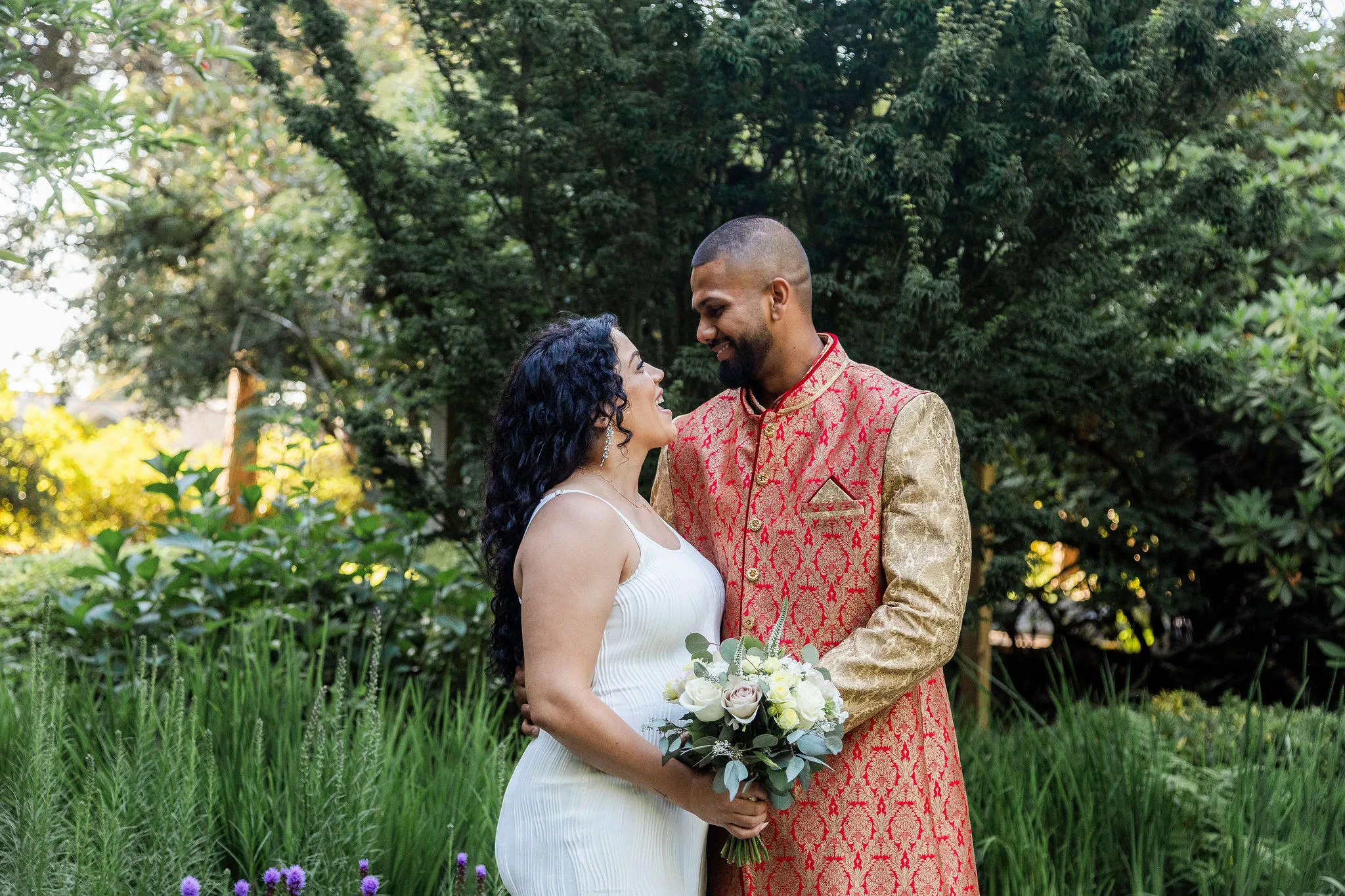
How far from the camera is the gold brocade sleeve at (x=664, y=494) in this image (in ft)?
9.35

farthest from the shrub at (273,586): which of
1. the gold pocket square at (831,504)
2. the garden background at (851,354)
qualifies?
the gold pocket square at (831,504)

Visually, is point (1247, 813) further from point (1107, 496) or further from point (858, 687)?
point (1107, 496)

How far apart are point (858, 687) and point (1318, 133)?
5.37 m

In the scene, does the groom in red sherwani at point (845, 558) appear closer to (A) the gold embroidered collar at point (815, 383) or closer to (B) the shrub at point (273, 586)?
(A) the gold embroidered collar at point (815, 383)

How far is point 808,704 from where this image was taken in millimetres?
1888

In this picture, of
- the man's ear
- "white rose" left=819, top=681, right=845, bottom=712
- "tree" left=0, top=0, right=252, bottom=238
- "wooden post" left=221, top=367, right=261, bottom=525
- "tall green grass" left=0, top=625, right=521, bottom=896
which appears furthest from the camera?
"wooden post" left=221, top=367, right=261, bottom=525

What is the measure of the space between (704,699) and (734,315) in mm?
959

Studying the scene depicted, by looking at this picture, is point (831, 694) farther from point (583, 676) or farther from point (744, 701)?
point (583, 676)

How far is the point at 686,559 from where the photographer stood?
7.78 ft

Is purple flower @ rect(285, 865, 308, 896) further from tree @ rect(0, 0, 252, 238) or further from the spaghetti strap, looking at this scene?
tree @ rect(0, 0, 252, 238)

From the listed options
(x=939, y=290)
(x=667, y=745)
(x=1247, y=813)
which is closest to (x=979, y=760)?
(x=1247, y=813)

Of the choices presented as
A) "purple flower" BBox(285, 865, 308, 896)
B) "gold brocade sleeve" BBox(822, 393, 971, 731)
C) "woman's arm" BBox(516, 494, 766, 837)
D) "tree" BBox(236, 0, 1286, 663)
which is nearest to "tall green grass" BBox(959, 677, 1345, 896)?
"tree" BBox(236, 0, 1286, 663)

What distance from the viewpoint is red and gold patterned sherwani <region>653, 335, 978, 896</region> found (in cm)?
222

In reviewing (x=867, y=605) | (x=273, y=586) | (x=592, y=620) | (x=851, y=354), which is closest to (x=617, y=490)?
(x=592, y=620)
